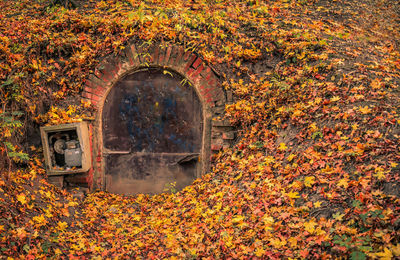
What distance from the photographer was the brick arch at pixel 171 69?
A: 16.0 feet

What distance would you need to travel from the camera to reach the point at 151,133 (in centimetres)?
512

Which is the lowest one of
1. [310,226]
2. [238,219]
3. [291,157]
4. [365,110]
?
[238,219]

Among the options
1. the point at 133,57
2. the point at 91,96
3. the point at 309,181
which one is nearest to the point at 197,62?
the point at 133,57

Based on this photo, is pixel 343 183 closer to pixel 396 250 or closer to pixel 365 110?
pixel 396 250

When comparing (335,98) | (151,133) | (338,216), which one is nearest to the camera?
(338,216)

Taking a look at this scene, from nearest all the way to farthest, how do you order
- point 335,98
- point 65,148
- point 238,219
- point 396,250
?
point 396,250
point 238,219
point 335,98
point 65,148

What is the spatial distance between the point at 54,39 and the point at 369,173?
221 inches

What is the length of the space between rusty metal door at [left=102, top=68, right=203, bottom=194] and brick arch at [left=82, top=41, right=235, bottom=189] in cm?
14

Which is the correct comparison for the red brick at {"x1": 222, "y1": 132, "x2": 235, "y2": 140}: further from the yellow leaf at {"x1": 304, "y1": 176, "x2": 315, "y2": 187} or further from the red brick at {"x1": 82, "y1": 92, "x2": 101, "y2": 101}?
the red brick at {"x1": 82, "y1": 92, "x2": 101, "y2": 101}

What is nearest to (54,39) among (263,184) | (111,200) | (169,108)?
(169,108)

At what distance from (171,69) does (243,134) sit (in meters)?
1.89

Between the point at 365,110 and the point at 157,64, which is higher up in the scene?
the point at 157,64

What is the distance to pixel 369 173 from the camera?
8.60ft

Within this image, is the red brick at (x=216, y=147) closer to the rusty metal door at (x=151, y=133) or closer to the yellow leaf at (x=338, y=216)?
the rusty metal door at (x=151, y=133)
